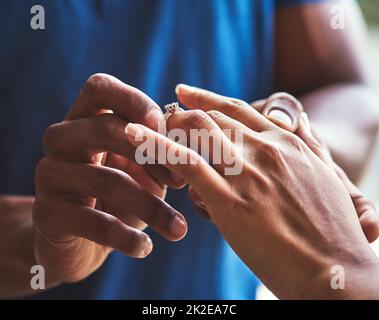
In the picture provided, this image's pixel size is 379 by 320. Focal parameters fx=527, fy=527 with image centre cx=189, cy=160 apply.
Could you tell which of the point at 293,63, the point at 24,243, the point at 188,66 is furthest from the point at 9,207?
the point at 293,63

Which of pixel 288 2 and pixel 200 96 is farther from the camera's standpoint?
pixel 288 2

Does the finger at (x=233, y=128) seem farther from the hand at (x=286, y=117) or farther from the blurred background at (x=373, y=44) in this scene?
the blurred background at (x=373, y=44)

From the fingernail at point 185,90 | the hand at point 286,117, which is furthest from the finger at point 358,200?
the fingernail at point 185,90

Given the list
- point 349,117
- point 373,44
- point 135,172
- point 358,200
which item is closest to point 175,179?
point 135,172

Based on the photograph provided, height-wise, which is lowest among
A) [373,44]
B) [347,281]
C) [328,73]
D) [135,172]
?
[347,281]

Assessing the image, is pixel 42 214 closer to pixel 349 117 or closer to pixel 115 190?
pixel 115 190

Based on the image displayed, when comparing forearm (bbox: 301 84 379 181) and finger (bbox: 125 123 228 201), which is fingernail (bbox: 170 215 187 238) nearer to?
finger (bbox: 125 123 228 201)

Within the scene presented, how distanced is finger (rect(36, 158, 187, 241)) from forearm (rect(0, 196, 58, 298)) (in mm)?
131

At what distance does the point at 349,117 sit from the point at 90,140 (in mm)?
412

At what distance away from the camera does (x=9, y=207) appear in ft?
1.95

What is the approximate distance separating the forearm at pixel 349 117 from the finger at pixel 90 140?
314 millimetres

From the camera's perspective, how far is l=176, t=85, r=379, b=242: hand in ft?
1.47

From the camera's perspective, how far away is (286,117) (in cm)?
49
